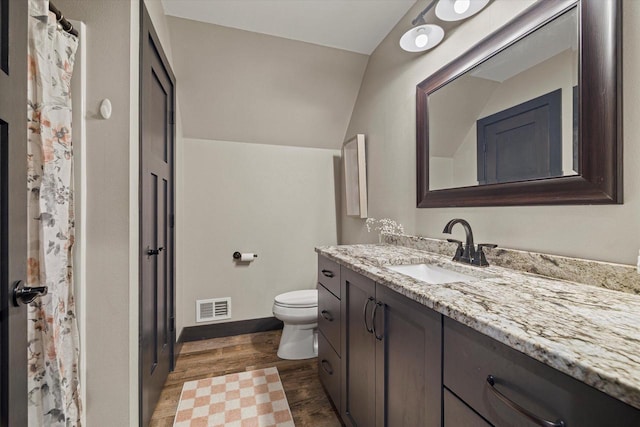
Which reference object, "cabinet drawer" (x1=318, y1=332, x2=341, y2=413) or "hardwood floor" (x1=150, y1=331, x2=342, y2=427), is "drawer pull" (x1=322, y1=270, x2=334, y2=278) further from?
"hardwood floor" (x1=150, y1=331, x2=342, y2=427)

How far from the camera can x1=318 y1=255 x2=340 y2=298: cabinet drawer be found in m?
1.50

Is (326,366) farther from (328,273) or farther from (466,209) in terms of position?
(466,209)

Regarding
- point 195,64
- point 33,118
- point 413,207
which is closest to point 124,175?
point 33,118

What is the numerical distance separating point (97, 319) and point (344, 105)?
2.37m

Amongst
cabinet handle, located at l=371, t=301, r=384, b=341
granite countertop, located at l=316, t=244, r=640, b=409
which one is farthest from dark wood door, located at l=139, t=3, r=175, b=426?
granite countertop, located at l=316, t=244, r=640, b=409

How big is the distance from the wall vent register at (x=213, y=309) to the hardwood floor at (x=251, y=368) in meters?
0.20

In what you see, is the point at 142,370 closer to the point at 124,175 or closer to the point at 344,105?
the point at 124,175

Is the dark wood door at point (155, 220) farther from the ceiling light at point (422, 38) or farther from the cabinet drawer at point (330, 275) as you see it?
the ceiling light at point (422, 38)

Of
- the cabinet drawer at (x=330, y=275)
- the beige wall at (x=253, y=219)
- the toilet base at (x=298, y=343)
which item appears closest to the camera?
the cabinet drawer at (x=330, y=275)

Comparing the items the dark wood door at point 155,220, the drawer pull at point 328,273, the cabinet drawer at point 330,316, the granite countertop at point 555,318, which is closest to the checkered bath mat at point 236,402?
the dark wood door at point 155,220

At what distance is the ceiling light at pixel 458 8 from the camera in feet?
4.29

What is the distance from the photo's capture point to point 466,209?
1453mm

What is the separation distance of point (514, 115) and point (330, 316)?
134 cm

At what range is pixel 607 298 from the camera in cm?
78
